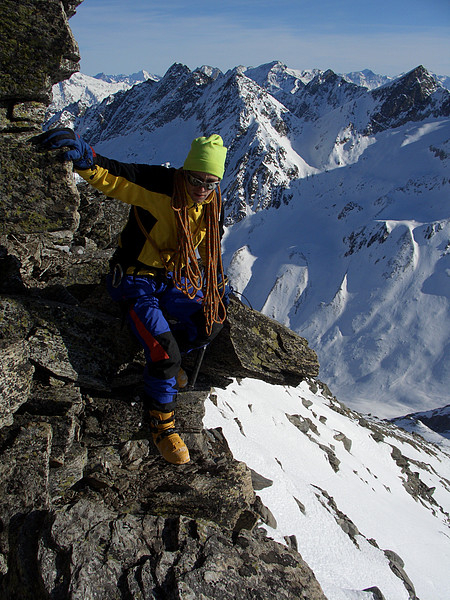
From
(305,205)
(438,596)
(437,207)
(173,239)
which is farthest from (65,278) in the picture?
(305,205)

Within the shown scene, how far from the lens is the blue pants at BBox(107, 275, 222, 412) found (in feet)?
19.0

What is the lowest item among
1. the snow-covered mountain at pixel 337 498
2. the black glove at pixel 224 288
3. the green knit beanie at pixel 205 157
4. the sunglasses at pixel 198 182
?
the snow-covered mountain at pixel 337 498

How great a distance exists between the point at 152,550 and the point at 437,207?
174m

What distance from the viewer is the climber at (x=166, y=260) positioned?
18.9 ft

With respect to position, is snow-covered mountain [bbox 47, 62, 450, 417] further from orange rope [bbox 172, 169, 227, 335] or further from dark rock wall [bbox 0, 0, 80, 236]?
dark rock wall [bbox 0, 0, 80, 236]

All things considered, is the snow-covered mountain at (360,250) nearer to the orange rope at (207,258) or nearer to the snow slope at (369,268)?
the snow slope at (369,268)

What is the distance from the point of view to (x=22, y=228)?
19.2 feet

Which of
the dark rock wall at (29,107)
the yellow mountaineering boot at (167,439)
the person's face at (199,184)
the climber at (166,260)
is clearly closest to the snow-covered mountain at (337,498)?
the yellow mountaineering boot at (167,439)

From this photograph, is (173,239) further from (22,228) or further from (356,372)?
(356,372)

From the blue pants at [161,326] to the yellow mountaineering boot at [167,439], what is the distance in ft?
0.50

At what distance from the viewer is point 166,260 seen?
246 inches

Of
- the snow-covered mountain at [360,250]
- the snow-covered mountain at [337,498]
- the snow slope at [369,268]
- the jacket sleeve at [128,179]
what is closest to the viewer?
the jacket sleeve at [128,179]

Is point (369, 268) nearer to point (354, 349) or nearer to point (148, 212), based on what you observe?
point (354, 349)

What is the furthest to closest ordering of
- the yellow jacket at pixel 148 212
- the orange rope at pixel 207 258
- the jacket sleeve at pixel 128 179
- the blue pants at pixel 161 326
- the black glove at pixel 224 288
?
the black glove at pixel 224 288
the orange rope at pixel 207 258
the blue pants at pixel 161 326
the yellow jacket at pixel 148 212
the jacket sleeve at pixel 128 179
